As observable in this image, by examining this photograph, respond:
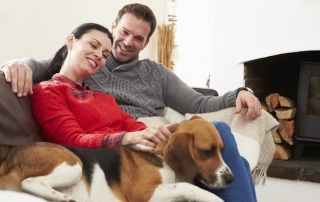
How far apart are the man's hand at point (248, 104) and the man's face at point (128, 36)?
25.2 inches

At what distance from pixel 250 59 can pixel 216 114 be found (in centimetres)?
110

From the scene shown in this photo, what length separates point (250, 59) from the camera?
2975mm

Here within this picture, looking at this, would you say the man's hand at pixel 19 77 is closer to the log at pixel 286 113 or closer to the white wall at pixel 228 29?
the white wall at pixel 228 29

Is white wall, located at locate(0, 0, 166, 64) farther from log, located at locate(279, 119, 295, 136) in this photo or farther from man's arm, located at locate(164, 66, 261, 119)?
log, located at locate(279, 119, 295, 136)

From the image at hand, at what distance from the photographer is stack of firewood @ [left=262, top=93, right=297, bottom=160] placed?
2992 millimetres

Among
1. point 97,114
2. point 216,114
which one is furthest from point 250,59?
point 97,114

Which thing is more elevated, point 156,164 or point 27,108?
point 27,108

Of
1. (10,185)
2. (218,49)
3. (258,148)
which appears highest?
(218,49)

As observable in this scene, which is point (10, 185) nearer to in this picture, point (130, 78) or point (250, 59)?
point (130, 78)

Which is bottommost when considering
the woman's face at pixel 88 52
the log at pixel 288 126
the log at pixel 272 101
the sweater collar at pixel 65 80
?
the log at pixel 288 126

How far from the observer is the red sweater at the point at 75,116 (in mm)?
1474

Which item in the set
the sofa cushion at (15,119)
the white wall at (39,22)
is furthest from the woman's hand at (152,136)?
the white wall at (39,22)

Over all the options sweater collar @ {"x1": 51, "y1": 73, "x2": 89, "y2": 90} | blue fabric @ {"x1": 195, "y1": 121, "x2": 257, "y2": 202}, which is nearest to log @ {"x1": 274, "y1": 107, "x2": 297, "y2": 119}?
blue fabric @ {"x1": 195, "y1": 121, "x2": 257, "y2": 202}

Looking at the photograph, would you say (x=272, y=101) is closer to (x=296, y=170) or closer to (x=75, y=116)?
(x=296, y=170)
